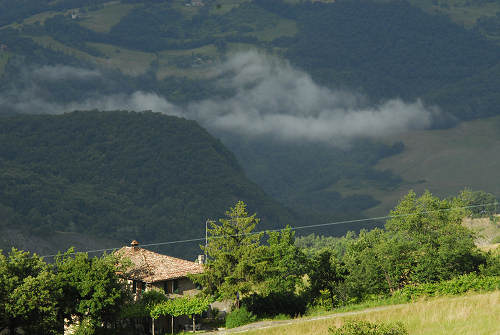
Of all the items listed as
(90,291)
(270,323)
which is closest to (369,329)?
(270,323)

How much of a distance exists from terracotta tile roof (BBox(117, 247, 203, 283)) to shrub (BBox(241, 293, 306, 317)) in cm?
866

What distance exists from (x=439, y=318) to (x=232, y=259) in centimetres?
2657

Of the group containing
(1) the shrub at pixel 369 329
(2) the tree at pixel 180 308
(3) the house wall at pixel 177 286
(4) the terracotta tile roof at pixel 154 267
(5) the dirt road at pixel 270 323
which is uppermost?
(4) the terracotta tile roof at pixel 154 267

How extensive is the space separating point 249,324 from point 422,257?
24185 millimetres

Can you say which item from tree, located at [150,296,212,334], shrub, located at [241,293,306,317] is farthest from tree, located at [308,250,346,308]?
tree, located at [150,296,212,334]

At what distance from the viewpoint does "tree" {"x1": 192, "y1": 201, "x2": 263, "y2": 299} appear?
68688 millimetres

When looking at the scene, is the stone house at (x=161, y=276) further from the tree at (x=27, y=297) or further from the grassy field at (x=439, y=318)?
the grassy field at (x=439, y=318)

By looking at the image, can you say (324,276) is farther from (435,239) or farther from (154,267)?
(154,267)

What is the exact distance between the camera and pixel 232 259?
70.2m

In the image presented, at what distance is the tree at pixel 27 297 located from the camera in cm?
5841

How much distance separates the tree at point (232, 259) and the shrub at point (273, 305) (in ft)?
10.2

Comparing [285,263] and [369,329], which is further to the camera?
[285,263]

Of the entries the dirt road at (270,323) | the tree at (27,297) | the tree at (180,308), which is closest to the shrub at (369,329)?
the dirt road at (270,323)

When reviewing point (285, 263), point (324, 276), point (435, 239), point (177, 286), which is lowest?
point (324, 276)
